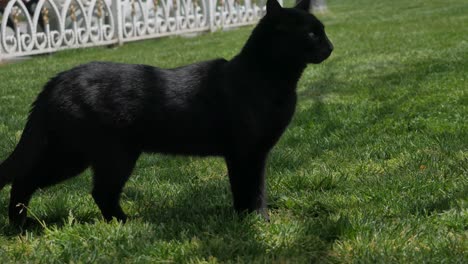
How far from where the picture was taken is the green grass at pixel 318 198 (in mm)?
2910

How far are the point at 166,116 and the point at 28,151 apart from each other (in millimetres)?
763

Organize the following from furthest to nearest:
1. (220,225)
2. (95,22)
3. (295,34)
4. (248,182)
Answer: (95,22), (295,34), (248,182), (220,225)

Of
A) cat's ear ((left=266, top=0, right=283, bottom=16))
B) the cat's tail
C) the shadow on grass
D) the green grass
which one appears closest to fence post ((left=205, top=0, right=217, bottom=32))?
the green grass

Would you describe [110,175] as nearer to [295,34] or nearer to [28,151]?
[28,151]

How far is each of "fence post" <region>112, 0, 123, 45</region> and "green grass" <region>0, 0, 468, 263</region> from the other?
7.69 m

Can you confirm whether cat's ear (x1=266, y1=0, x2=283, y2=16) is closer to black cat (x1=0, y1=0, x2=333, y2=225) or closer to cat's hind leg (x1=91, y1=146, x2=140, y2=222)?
black cat (x1=0, y1=0, x2=333, y2=225)

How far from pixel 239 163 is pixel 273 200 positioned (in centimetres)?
52

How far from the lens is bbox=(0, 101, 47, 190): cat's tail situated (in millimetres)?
3312

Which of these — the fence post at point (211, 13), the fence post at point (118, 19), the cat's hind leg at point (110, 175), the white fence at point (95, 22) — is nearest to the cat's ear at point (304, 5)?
the cat's hind leg at point (110, 175)

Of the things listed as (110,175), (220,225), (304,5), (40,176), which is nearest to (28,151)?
(40,176)

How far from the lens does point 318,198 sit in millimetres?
3758

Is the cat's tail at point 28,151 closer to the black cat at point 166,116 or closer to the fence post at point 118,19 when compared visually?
the black cat at point 166,116

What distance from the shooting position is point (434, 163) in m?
4.27

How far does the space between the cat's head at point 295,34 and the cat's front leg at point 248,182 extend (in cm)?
63
